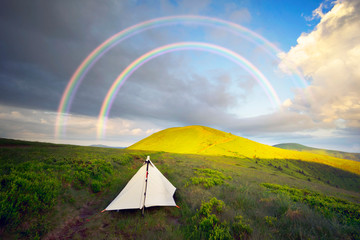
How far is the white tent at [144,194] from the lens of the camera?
7938mm

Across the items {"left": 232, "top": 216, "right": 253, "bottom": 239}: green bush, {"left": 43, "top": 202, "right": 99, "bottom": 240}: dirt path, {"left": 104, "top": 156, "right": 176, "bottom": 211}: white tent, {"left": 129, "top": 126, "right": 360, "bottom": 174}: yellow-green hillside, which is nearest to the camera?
{"left": 232, "top": 216, "right": 253, "bottom": 239}: green bush

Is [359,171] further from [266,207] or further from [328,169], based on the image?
[266,207]

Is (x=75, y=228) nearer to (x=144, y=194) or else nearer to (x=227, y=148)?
(x=144, y=194)

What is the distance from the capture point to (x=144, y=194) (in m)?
8.25

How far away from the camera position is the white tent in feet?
26.0

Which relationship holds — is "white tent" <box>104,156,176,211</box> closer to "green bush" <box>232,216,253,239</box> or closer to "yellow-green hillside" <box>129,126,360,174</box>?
"green bush" <box>232,216,253,239</box>

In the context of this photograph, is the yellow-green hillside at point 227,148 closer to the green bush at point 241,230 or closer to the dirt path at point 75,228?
the dirt path at point 75,228

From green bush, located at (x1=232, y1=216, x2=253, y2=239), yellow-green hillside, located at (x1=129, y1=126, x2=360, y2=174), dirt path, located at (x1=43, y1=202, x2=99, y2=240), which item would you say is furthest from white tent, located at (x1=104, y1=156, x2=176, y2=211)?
yellow-green hillside, located at (x1=129, y1=126, x2=360, y2=174)

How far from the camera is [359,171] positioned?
80375mm

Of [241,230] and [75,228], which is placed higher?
[241,230]

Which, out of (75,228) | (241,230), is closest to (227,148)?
(241,230)

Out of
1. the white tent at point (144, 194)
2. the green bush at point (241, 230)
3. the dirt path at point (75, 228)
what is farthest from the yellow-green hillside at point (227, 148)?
the green bush at point (241, 230)

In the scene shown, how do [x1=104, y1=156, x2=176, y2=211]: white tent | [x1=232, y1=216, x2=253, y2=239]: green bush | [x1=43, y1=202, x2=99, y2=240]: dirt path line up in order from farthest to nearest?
[x1=104, y1=156, x2=176, y2=211]: white tent
[x1=43, y1=202, x2=99, y2=240]: dirt path
[x1=232, y1=216, x2=253, y2=239]: green bush

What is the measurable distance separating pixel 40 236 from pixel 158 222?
4.56 metres
